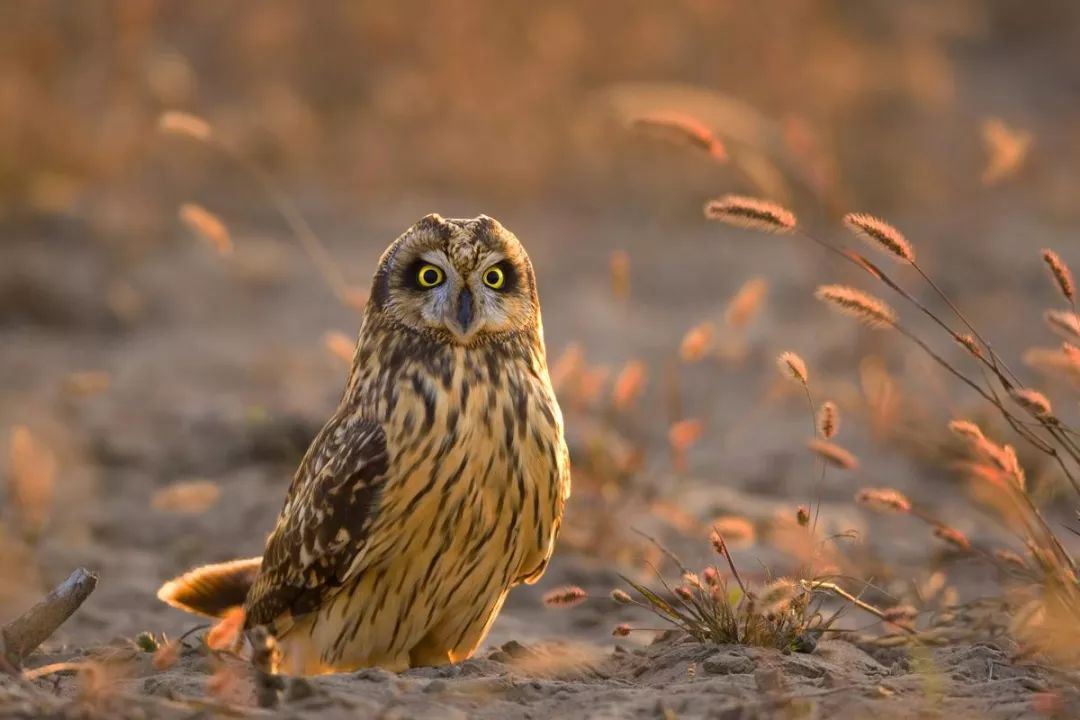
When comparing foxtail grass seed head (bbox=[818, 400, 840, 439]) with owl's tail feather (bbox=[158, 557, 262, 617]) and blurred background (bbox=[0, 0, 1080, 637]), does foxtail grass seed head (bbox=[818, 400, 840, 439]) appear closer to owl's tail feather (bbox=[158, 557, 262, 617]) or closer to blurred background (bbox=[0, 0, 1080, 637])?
blurred background (bbox=[0, 0, 1080, 637])

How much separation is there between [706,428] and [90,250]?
13.4ft

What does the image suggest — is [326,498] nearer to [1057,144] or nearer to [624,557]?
[624,557]

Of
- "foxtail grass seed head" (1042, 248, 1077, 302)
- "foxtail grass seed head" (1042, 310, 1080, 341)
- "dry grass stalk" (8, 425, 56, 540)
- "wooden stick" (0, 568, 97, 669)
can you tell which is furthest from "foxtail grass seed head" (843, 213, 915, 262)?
"dry grass stalk" (8, 425, 56, 540)

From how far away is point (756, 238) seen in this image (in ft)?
35.2

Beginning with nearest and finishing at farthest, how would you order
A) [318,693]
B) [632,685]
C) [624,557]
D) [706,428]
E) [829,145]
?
[318,693] → [632,685] → [624,557] → [706,428] → [829,145]

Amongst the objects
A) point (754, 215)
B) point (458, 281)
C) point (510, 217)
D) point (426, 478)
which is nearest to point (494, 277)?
point (458, 281)

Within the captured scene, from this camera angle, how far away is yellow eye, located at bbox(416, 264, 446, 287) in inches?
166

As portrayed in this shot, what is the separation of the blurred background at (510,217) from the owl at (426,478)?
1141 mm

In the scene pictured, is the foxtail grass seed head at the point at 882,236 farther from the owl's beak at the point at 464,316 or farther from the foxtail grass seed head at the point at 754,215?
the owl's beak at the point at 464,316

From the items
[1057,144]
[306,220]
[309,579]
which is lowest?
[309,579]

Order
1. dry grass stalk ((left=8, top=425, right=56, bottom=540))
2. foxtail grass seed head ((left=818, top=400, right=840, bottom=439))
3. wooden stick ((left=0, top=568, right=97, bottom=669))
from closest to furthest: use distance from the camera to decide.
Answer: wooden stick ((left=0, top=568, right=97, bottom=669)) → foxtail grass seed head ((left=818, top=400, right=840, bottom=439)) → dry grass stalk ((left=8, top=425, right=56, bottom=540))

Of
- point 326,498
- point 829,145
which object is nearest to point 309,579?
point 326,498

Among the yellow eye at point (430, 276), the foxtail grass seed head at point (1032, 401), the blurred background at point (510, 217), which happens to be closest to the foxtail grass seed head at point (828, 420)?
the foxtail grass seed head at point (1032, 401)

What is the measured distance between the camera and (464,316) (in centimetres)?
414
